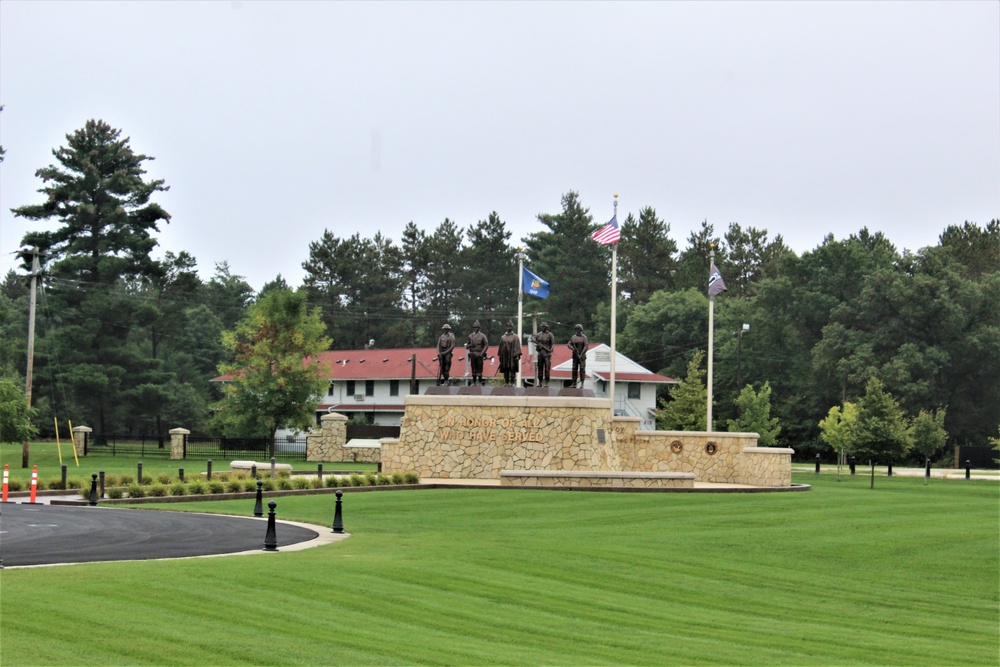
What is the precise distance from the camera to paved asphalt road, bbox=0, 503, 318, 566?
16531mm

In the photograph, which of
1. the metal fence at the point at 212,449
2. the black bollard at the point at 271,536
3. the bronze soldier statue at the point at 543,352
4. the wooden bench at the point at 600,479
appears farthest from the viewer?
the metal fence at the point at 212,449

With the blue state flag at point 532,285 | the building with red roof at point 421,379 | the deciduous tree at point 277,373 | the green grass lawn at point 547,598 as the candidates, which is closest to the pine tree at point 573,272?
the building with red roof at point 421,379

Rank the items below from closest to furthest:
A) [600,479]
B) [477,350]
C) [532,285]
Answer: [600,479]
[477,350]
[532,285]

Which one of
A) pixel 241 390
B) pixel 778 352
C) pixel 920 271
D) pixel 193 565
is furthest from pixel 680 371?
pixel 193 565

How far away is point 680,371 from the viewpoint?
80.8 m

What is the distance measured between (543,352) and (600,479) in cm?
629

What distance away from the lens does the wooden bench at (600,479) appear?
108 ft

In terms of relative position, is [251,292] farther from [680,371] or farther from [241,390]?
[241,390]

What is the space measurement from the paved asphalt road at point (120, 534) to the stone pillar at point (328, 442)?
108 feet

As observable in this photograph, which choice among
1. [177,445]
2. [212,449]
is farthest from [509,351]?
[212,449]

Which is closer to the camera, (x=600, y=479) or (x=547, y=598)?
(x=547, y=598)

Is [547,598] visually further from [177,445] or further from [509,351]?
[177,445]

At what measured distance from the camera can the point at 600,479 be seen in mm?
33156

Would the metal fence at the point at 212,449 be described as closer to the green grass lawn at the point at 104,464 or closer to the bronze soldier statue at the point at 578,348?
the green grass lawn at the point at 104,464
